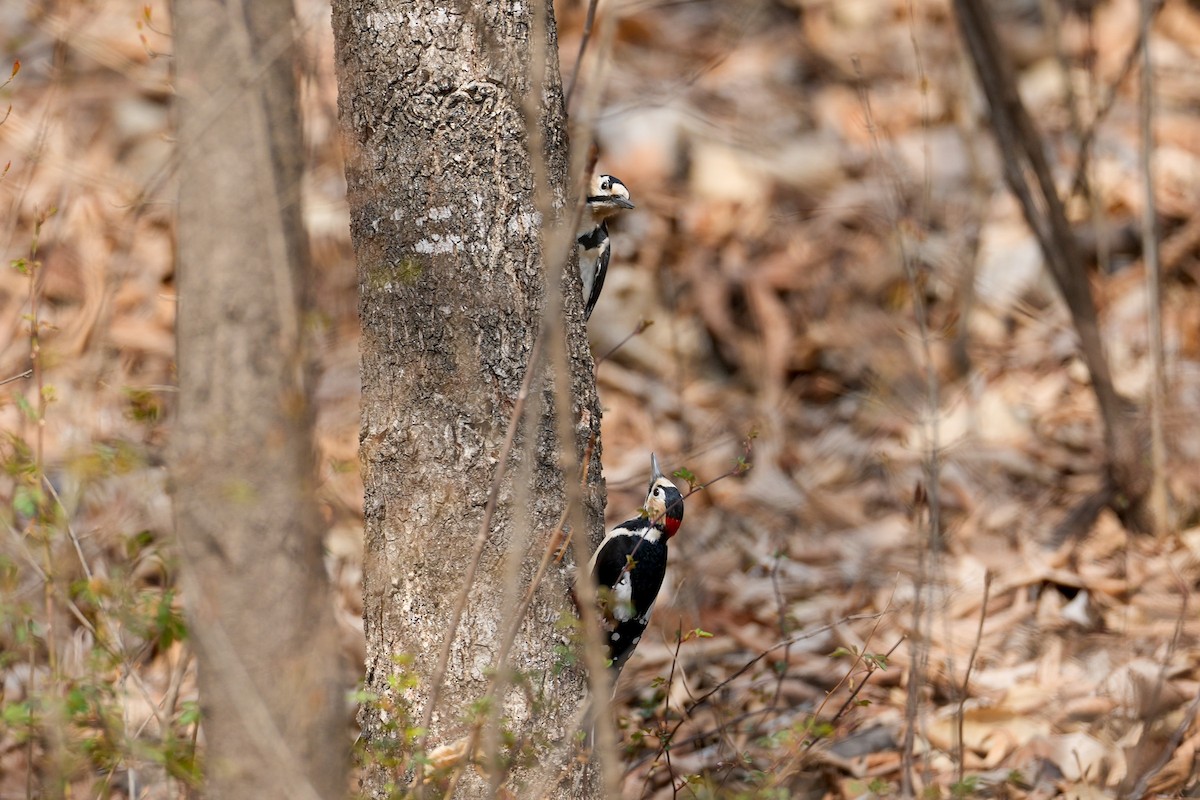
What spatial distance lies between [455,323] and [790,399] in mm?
4931

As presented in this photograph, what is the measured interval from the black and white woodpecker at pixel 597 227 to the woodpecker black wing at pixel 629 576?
0.99 metres

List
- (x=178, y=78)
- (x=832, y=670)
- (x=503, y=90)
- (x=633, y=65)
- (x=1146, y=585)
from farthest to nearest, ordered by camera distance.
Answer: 1. (x=633, y=65)
2. (x=1146, y=585)
3. (x=832, y=670)
4. (x=503, y=90)
5. (x=178, y=78)

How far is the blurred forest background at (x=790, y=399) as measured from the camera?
3016 mm

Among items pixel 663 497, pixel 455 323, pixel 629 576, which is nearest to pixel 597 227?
pixel 663 497

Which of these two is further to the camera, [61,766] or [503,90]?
[503,90]

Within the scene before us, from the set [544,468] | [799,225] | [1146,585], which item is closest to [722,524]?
[1146,585]

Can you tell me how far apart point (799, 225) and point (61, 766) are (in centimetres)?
667

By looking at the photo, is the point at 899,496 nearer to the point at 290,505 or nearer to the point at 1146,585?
the point at 1146,585

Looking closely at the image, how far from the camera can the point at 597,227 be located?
14.0 feet

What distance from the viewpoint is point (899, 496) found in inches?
245

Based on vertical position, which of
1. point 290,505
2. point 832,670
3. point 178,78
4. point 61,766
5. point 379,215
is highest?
point 178,78

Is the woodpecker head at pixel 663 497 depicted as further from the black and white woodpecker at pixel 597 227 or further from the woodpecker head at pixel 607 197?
the woodpecker head at pixel 607 197

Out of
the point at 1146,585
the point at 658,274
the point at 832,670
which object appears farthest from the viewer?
the point at 658,274

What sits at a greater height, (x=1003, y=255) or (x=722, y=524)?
(x=1003, y=255)
